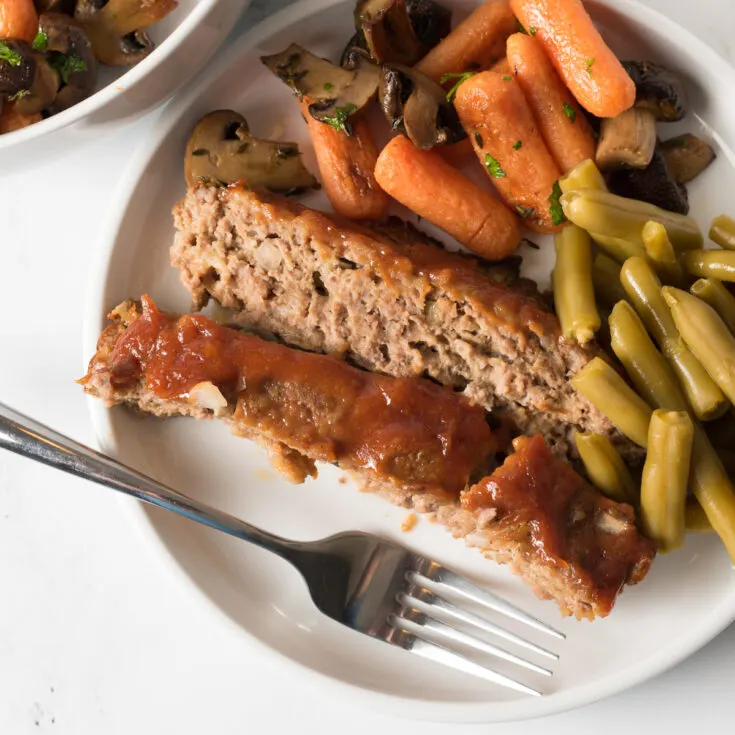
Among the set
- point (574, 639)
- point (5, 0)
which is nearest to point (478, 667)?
point (574, 639)

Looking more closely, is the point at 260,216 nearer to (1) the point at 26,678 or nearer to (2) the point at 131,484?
(2) the point at 131,484

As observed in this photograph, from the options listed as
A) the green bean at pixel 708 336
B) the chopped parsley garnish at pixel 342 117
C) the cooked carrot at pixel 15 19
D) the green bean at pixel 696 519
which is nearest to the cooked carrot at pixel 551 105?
the chopped parsley garnish at pixel 342 117

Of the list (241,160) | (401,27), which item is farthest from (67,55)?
(401,27)

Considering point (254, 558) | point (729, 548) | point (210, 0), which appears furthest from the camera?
point (254, 558)

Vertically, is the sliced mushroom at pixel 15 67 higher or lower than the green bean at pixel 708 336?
lower

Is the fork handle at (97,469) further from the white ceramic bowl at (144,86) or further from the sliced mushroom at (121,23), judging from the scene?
the sliced mushroom at (121,23)
